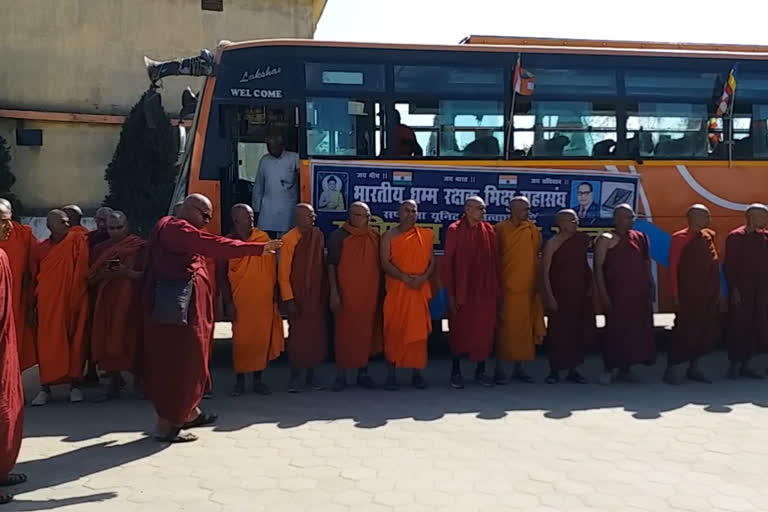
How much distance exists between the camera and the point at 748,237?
21.7 ft

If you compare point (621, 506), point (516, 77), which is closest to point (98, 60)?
point (516, 77)

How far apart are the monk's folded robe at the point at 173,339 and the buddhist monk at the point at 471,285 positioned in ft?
7.21

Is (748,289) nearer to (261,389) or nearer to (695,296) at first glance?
(695,296)

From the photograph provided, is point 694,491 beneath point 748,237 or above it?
beneath

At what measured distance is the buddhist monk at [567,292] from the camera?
638cm

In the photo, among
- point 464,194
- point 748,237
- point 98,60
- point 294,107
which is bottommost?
point 748,237

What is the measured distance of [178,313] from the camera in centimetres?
457

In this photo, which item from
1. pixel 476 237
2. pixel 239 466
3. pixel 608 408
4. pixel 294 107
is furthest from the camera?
pixel 294 107

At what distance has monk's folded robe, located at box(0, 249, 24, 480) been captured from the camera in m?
3.84

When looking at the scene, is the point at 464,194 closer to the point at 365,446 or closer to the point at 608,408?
the point at 608,408

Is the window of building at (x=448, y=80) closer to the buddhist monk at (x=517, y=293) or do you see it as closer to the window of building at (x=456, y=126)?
the window of building at (x=456, y=126)

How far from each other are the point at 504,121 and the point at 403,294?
2175 millimetres

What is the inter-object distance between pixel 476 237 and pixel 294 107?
2.18 meters

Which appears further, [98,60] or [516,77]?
[98,60]
